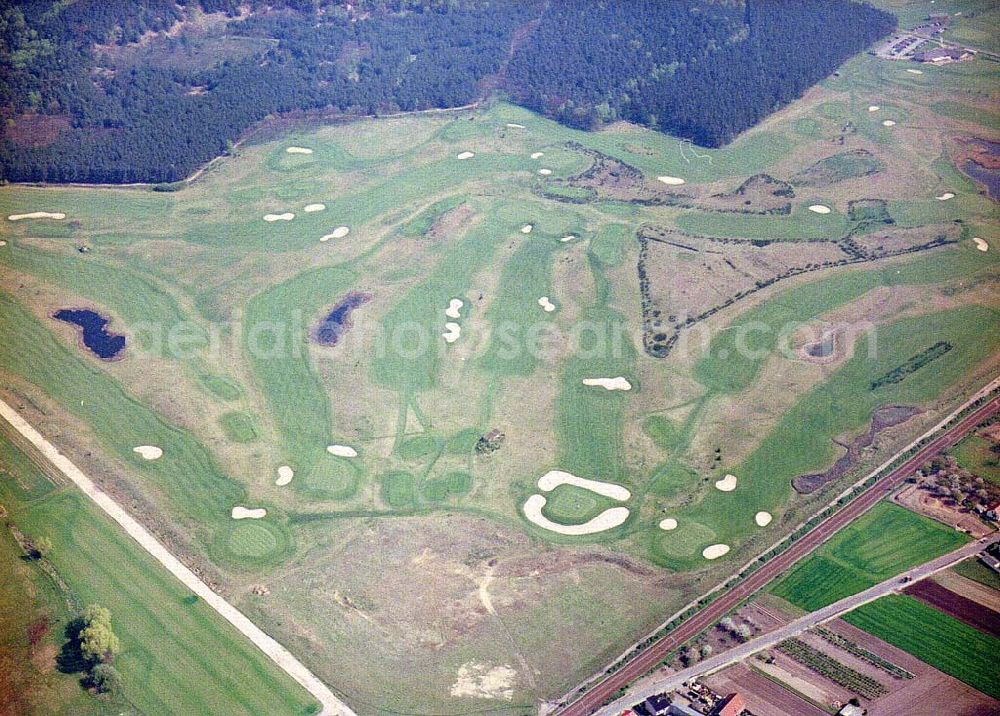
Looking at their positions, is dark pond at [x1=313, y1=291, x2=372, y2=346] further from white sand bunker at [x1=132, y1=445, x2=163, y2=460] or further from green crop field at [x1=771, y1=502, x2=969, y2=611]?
green crop field at [x1=771, y1=502, x2=969, y2=611]

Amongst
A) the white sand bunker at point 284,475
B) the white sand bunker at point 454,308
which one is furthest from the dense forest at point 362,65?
the white sand bunker at point 284,475

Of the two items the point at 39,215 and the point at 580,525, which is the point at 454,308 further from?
the point at 39,215

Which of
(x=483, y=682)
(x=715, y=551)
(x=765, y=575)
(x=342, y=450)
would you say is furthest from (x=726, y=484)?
(x=342, y=450)

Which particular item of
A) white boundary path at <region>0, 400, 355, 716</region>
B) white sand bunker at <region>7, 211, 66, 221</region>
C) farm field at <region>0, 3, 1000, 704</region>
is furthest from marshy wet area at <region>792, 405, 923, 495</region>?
white sand bunker at <region>7, 211, 66, 221</region>

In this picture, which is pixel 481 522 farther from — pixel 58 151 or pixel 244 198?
pixel 58 151

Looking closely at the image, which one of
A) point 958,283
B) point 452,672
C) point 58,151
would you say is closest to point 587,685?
point 452,672

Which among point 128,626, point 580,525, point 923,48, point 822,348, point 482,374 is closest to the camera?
point 128,626
